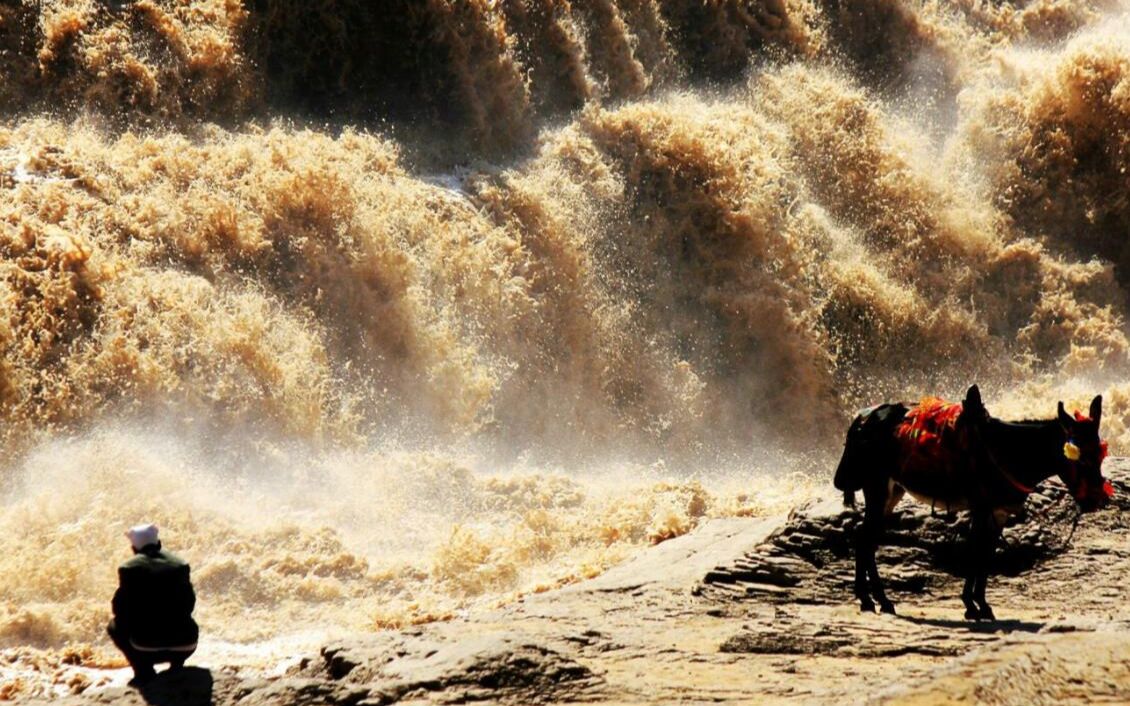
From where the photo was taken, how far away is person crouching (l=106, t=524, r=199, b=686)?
4926 millimetres

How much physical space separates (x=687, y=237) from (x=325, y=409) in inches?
192

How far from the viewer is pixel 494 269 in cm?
1335

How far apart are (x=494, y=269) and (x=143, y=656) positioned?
8.70 metres

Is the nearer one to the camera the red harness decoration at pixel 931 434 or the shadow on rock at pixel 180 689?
the shadow on rock at pixel 180 689

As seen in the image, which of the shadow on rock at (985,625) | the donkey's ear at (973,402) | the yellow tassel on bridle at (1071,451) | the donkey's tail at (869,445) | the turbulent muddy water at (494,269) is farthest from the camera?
the turbulent muddy water at (494,269)

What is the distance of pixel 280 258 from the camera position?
1252 centimetres

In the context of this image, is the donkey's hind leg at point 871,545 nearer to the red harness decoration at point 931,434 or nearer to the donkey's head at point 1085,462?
the red harness decoration at point 931,434

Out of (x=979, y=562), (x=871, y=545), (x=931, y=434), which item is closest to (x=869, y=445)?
(x=931, y=434)

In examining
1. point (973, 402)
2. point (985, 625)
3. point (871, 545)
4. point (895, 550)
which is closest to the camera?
point (985, 625)

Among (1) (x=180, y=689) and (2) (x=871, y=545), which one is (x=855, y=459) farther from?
(1) (x=180, y=689)

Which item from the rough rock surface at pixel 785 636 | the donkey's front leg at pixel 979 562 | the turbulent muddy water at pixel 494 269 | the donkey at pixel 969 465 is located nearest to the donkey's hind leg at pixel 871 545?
the donkey at pixel 969 465

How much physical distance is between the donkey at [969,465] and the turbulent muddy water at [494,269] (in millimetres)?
4029

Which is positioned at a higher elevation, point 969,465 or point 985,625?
point 969,465

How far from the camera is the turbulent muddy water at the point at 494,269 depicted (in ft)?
33.9
